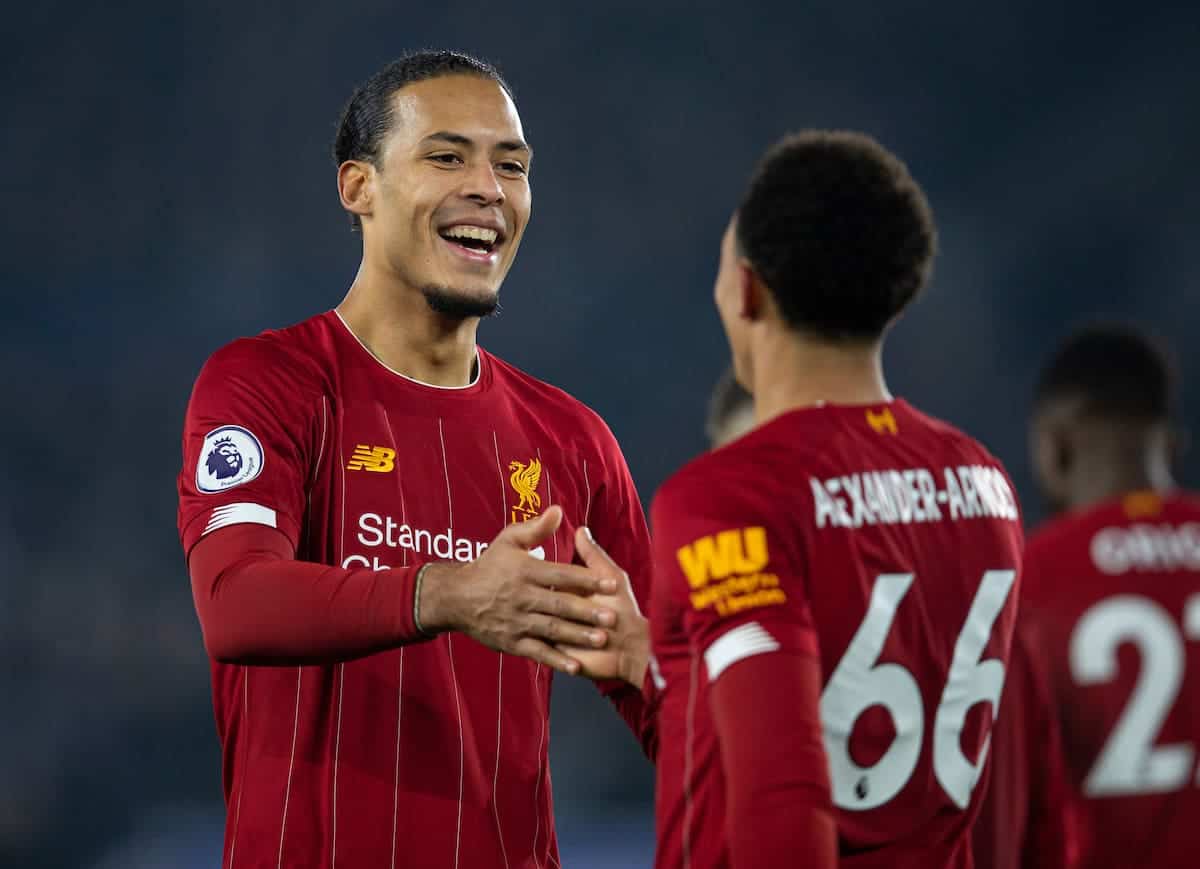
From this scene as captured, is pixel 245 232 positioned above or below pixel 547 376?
above

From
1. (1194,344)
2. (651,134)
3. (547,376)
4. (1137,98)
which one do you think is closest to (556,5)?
(651,134)

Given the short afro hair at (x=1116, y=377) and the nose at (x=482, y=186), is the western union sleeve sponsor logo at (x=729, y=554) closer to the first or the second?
the short afro hair at (x=1116, y=377)

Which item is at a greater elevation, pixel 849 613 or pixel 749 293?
pixel 749 293

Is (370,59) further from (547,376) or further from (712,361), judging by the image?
(712,361)

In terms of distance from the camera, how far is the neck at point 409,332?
3.02m

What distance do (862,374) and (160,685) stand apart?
7.00 meters

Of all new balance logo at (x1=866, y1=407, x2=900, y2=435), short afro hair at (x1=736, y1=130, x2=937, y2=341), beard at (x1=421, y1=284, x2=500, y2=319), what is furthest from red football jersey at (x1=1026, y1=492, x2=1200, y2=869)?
beard at (x1=421, y1=284, x2=500, y2=319)

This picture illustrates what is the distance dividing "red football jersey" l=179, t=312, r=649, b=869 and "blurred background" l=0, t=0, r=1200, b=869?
201 inches

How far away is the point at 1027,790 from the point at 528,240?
7762 mm

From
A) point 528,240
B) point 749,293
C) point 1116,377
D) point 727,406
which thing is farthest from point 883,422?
point 528,240

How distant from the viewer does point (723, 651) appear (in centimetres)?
176

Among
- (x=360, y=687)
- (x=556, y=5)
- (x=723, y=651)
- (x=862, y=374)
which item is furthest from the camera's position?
(x=556, y=5)

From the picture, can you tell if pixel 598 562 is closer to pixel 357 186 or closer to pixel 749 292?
pixel 749 292

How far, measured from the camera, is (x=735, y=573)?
5.77 ft
